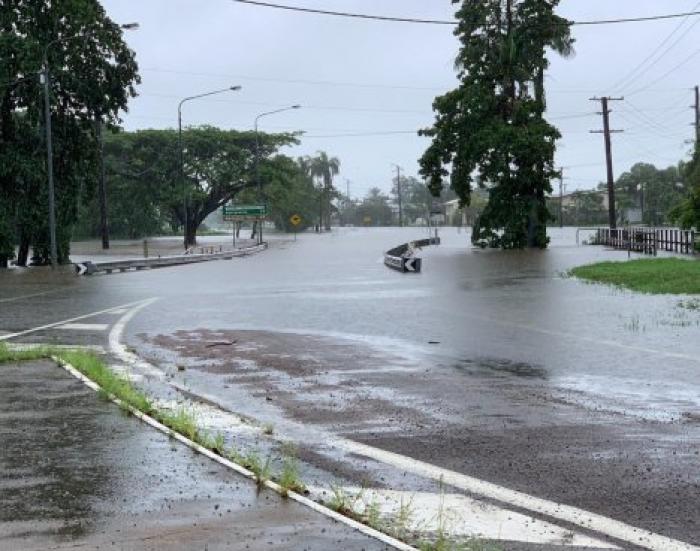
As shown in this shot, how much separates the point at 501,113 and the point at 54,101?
1040 inches

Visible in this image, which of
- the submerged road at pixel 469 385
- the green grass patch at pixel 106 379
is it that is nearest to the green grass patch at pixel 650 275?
the submerged road at pixel 469 385

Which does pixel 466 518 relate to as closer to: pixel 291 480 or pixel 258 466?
pixel 291 480

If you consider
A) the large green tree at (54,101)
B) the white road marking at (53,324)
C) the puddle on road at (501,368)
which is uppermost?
the large green tree at (54,101)

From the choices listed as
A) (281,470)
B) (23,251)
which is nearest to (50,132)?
(23,251)

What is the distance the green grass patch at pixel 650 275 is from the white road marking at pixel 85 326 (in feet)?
42.0

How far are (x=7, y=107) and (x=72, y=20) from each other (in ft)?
15.1

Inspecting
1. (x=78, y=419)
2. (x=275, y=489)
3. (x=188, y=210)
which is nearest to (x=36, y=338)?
(x=78, y=419)

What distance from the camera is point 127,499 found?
5.41 meters

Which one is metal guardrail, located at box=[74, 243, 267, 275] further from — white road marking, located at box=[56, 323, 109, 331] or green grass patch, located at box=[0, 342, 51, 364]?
green grass patch, located at box=[0, 342, 51, 364]

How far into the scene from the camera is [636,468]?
641cm

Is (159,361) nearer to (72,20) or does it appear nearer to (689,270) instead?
(689,270)

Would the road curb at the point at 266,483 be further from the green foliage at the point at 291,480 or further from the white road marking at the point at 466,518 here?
the white road marking at the point at 466,518

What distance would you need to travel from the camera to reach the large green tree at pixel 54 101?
36.2m

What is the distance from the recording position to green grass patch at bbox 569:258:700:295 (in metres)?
21.6
